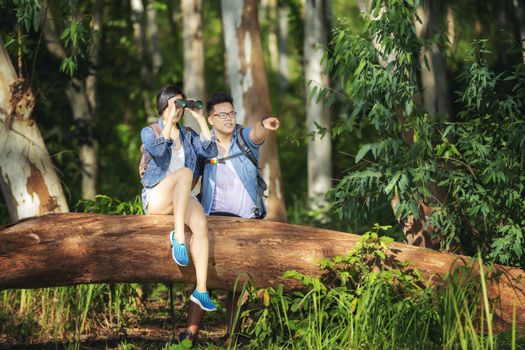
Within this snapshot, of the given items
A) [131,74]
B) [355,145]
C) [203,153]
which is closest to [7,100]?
[203,153]

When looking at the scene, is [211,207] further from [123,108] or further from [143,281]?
[123,108]

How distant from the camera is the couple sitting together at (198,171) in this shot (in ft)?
21.4

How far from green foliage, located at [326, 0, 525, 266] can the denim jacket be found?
1.14 meters

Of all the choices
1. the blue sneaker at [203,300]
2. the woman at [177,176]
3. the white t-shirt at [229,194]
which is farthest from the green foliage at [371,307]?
the white t-shirt at [229,194]

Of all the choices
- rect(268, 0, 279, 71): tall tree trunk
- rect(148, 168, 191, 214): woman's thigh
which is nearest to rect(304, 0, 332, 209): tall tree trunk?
rect(148, 168, 191, 214): woman's thigh

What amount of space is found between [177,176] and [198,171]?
1.95 feet

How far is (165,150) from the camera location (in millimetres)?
6840

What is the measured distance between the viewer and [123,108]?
811 inches

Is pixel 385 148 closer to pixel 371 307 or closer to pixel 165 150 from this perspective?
pixel 371 307

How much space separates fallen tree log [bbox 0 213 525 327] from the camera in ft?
21.5

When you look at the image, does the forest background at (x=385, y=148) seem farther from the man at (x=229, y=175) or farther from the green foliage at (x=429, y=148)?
the man at (x=229, y=175)

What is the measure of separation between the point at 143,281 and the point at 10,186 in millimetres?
2612

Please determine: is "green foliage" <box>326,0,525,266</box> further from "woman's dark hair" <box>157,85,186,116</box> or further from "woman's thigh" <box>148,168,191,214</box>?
"woman's thigh" <box>148,168,191,214</box>

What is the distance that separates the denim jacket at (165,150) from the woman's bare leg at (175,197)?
0.44 feet
